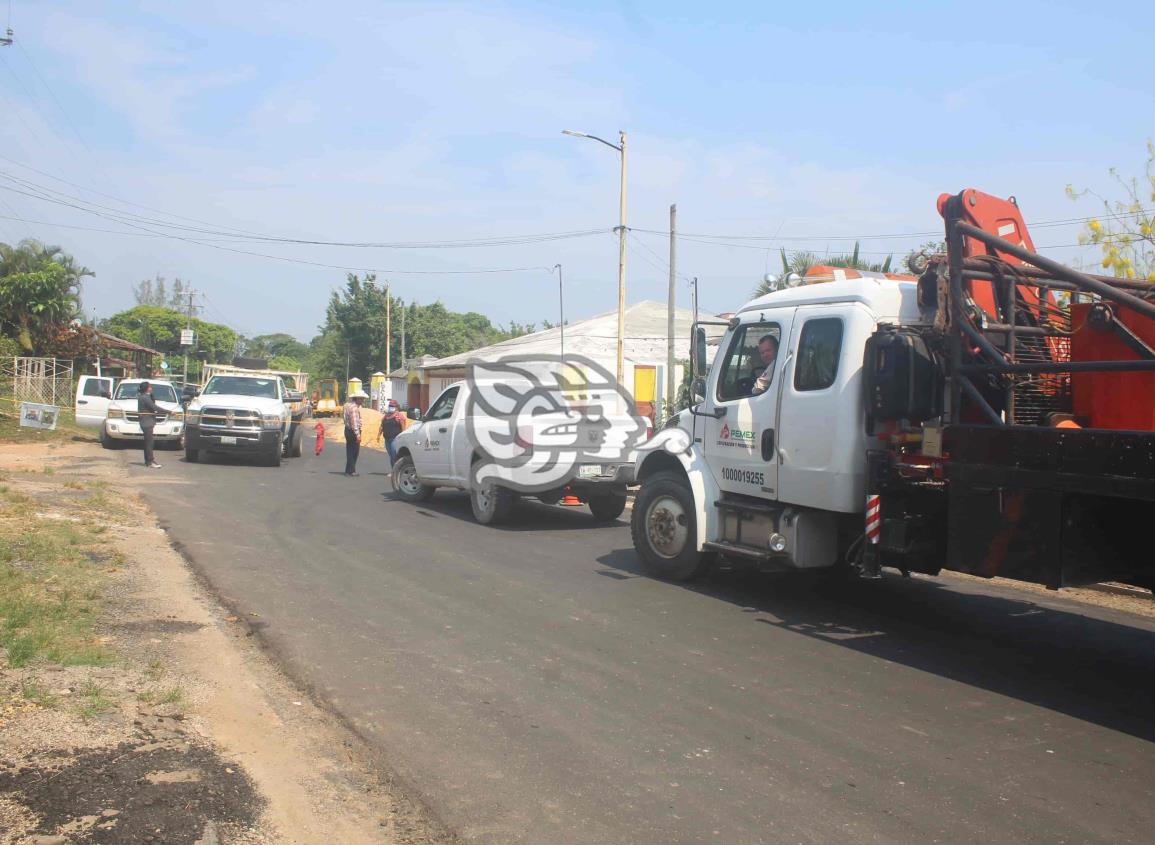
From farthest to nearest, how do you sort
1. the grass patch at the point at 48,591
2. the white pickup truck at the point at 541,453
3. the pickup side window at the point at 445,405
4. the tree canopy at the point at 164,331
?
the tree canopy at the point at 164,331 < the pickup side window at the point at 445,405 < the white pickup truck at the point at 541,453 < the grass patch at the point at 48,591

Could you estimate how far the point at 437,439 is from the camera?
14242 millimetres

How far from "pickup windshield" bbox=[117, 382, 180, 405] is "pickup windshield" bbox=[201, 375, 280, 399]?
304cm

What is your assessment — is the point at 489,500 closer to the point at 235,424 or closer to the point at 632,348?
the point at 235,424

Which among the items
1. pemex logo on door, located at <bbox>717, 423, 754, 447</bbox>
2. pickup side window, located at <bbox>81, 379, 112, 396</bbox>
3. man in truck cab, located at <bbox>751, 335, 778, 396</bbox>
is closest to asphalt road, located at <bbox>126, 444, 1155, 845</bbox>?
pemex logo on door, located at <bbox>717, 423, 754, 447</bbox>

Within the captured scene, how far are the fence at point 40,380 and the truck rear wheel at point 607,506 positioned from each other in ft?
83.6

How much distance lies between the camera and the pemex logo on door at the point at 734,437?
8.41 m

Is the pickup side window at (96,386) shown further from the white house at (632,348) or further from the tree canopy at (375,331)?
the tree canopy at (375,331)

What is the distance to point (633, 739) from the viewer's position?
16.5 ft

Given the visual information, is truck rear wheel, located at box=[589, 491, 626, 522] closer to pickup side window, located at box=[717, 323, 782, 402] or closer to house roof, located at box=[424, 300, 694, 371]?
pickup side window, located at box=[717, 323, 782, 402]

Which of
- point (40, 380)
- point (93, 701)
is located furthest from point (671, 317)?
point (40, 380)

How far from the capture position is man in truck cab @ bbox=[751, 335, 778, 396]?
8258mm

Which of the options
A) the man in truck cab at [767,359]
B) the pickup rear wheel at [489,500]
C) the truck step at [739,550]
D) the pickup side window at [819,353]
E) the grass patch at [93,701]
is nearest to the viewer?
the grass patch at [93,701]

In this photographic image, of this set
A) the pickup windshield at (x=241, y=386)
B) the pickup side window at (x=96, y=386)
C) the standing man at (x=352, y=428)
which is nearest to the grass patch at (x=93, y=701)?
the standing man at (x=352, y=428)

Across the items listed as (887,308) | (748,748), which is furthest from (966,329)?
(748,748)
